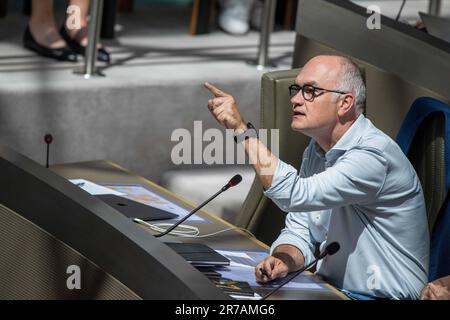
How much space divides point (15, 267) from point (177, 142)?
8.52 feet

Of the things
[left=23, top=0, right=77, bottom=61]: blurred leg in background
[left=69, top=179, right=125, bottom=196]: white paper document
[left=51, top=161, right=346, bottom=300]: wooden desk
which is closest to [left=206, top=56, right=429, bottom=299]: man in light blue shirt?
[left=51, top=161, right=346, bottom=300]: wooden desk

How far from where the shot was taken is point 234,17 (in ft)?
21.9

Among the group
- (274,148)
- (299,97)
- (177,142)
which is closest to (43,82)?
(177,142)

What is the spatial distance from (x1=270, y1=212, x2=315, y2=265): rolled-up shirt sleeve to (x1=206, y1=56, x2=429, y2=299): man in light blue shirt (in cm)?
4

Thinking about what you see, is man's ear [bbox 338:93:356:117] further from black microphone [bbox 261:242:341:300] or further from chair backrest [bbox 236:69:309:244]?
chair backrest [bbox 236:69:309:244]

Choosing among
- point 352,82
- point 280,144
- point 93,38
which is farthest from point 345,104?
point 93,38

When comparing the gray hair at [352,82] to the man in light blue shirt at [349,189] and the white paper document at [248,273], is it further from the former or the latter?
the white paper document at [248,273]

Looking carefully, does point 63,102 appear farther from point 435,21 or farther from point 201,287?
point 201,287

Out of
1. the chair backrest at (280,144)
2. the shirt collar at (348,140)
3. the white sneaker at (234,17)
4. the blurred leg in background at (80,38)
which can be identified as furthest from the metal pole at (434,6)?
the shirt collar at (348,140)

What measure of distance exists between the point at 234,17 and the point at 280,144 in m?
2.82

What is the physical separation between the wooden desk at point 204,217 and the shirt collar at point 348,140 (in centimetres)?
34

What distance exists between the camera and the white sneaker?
262 inches

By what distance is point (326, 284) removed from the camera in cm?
324

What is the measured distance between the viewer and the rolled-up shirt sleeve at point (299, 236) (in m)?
3.44
